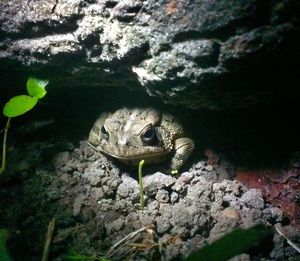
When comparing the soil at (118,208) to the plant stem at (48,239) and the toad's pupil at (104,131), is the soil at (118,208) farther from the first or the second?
the toad's pupil at (104,131)

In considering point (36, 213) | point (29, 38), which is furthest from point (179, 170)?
point (29, 38)

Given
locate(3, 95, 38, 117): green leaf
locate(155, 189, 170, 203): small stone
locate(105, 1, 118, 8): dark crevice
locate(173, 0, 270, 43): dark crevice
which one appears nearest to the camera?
locate(173, 0, 270, 43): dark crevice

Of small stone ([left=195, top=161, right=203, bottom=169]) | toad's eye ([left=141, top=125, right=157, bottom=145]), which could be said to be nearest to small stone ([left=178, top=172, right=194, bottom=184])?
small stone ([left=195, top=161, right=203, bottom=169])

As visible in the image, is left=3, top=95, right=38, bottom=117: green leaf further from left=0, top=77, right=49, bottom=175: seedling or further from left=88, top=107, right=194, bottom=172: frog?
left=88, top=107, right=194, bottom=172: frog

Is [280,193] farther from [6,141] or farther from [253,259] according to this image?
[6,141]

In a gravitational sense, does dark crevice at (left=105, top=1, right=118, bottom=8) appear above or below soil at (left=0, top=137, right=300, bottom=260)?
above

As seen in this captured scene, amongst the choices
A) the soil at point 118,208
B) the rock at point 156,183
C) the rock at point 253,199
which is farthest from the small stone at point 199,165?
the rock at point 253,199

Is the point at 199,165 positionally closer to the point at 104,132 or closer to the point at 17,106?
the point at 104,132

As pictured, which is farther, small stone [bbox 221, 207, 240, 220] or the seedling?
the seedling

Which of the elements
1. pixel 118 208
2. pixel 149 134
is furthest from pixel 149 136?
pixel 118 208
